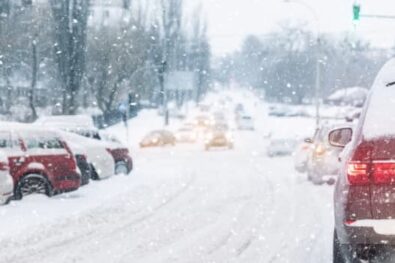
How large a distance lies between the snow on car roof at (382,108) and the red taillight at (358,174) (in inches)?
8.1

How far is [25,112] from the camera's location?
46.8 meters

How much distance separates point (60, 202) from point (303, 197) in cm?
533

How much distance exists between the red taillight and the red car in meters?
10.9

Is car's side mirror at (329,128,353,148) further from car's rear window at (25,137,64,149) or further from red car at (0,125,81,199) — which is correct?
car's rear window at (25,137,64,149)

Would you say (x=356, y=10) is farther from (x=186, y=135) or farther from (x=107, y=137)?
(x=186, y=135)

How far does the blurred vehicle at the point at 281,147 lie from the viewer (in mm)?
43531

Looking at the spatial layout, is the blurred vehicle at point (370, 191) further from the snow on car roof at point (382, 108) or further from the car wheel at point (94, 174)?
the car wheel at point (94, 174)

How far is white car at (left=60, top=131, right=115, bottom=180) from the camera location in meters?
21.2

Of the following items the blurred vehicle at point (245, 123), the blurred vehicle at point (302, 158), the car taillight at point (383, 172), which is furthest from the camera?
the blurred vehicle at point (245, 123)

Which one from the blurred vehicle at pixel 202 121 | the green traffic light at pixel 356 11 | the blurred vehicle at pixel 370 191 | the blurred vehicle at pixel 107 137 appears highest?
the green traffic light at pixel 356 11

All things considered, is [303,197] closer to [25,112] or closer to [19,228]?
[19,228]

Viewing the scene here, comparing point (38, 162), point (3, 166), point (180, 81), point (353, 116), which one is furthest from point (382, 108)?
point (180, 81)

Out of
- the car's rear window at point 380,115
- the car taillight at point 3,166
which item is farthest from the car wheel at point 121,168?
the car's rear window at point 380,115

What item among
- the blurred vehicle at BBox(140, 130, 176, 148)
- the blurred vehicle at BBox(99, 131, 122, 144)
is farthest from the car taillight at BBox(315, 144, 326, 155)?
the blurred vehicle at BBox(140, 130, 176, 148)
